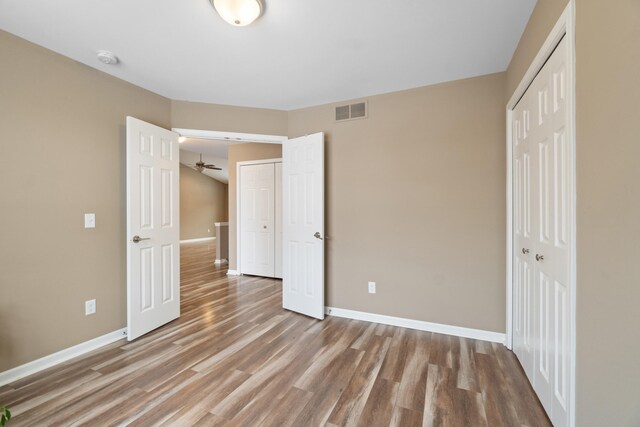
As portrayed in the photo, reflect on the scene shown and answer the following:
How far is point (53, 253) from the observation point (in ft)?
7.32

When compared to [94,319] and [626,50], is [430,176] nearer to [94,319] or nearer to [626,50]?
[626,50]

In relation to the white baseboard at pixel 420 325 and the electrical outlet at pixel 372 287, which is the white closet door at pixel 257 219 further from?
the electrical outlet at pixel 372 287

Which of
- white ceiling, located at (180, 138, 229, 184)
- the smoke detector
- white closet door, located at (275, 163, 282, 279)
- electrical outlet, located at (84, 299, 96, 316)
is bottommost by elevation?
electrical outlet, located at (84, 299, 96, 316)

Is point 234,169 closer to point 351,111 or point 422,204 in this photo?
point 351,111

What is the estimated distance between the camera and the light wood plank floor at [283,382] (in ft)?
5.42

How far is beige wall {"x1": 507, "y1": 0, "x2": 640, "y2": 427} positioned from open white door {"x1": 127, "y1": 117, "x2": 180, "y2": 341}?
323cm

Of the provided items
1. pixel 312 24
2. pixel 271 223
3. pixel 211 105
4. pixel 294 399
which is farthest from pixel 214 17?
pixel 271 223

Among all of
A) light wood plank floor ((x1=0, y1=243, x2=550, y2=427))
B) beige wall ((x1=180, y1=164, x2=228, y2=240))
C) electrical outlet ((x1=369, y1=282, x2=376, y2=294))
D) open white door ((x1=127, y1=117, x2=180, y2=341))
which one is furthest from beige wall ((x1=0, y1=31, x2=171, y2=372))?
beige wall ((x1=180, y1=164, x2=228, y2=240))

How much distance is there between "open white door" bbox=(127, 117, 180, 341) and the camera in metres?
2.62

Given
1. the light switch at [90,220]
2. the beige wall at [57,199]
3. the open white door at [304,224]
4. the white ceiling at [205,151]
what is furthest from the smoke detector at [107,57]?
the white ceiling at [205,151]

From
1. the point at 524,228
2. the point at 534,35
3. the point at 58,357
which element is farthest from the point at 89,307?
the point at 534,35

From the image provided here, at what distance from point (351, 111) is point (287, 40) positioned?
1264mm

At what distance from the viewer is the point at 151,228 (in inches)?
111

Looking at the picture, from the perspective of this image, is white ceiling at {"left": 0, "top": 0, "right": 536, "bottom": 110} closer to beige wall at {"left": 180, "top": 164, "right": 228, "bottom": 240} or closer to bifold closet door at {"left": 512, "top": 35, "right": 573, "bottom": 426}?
bifold closet door at {"left": 512, "top": 35, "right": 573, "bottom": 426}
